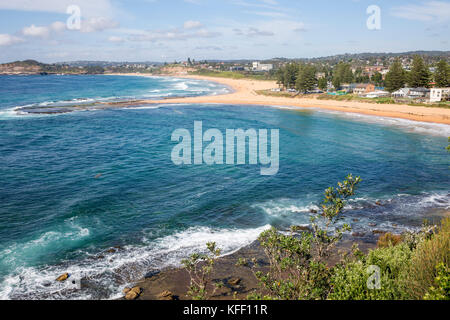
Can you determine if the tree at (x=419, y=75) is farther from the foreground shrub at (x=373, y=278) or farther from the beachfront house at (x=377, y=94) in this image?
the foreground shrub at (x=373, y=278)

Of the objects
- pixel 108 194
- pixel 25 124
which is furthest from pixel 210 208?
pixel 25 124

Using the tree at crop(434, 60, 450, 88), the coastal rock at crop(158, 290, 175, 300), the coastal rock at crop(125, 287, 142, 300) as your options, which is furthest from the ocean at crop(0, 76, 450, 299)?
the tree at crop(434, 60, 450, 88)

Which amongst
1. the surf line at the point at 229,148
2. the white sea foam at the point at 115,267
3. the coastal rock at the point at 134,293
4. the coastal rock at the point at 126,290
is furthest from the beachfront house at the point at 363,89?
the coastal rock at the point at 126,290

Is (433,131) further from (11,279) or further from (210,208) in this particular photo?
(11,279)

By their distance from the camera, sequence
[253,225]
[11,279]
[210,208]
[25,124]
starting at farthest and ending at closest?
[25,124] → [210,208] → [253,225] → [11,279]

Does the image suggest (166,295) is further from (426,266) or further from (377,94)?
(377,94)

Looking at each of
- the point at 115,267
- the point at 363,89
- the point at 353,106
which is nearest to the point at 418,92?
the point at 353,106
